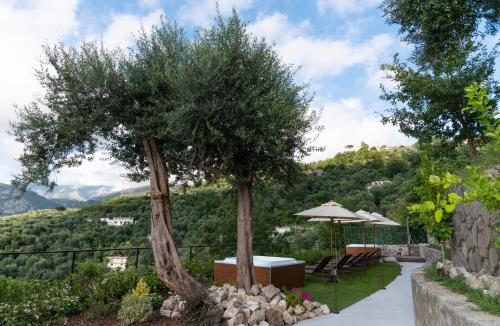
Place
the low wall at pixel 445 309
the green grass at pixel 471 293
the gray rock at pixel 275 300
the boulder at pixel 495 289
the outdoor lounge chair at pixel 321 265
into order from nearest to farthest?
the low wall at pixel 445 309 → the green grass at pixel 471 293 → the boulder at pixel 495 289 → the gray rock at pixel 275 300 → the outdoor lounge chair at pixel 321 265

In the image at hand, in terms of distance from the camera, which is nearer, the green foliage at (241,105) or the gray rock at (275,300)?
the green foliage at (241,105)

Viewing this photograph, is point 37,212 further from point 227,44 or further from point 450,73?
point 450,73

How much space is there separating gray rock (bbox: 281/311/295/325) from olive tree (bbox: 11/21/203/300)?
5.21 ft

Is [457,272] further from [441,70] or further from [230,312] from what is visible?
[441,70]

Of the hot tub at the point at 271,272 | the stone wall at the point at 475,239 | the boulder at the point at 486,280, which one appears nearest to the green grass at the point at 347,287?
the hot tub at the point at 271,272

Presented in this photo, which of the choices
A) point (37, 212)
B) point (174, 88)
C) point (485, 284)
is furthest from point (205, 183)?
point (37, 212)

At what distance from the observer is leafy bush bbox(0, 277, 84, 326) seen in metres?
5.77

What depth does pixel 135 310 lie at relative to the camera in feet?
20.6

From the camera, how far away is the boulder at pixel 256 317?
6.19 metres

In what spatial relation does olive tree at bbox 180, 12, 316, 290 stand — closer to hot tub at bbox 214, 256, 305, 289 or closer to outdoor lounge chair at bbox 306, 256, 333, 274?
hot tub at bbox 214, 256, 305, 289

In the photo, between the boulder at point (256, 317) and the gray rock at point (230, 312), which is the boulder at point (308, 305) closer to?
the boulder at point (256, 317)

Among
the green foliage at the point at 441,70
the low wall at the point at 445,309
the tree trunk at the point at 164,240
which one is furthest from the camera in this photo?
the green foliage at the point at 441,70

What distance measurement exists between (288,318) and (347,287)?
14.9 ft

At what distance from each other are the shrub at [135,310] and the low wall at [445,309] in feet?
14.8
